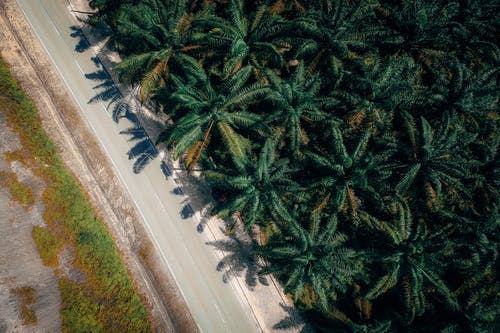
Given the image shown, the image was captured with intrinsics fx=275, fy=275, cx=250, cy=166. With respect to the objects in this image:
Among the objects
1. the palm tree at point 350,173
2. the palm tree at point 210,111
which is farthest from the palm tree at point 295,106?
the palm tree at point 350,173

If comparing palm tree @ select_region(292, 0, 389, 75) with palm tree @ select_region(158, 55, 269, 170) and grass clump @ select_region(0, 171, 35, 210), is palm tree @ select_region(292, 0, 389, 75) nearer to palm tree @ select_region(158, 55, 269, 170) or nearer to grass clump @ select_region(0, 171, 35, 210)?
palm tree @ select_region(158, 55, 269, 170)

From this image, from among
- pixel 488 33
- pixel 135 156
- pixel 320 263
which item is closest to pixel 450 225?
pixel 320 263

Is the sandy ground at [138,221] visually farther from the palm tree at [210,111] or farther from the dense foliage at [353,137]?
the palm tree at [210,111]

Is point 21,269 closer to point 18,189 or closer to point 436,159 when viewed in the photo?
point 18,189

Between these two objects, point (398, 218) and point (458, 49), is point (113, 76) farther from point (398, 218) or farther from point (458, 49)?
point (458, 49)

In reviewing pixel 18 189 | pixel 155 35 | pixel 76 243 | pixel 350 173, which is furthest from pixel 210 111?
pixel 18 189
